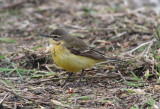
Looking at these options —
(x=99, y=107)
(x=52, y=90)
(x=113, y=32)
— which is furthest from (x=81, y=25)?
(x=99, y=107)

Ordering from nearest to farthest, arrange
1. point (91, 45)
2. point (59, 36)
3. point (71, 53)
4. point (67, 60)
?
point (67, 60)
point (71, 53)
point (59, 36)
point (91, 45)

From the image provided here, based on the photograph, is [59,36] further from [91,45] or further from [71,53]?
[91,45]

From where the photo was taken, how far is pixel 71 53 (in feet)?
22.1

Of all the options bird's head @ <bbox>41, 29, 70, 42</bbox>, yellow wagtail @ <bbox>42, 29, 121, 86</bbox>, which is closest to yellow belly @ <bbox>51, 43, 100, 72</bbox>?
yellow wagtail @ <bbox>42, 29, 121, 86</bbox>

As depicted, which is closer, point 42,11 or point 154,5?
point 42,11

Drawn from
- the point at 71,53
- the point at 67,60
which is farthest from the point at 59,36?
the point at 67,60

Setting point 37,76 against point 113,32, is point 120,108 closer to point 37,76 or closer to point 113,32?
point 37,76

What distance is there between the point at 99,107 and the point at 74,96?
2.36ft

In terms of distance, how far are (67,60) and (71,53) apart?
0.99 feet

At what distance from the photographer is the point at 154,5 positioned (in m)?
12.6

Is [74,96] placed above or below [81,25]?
below

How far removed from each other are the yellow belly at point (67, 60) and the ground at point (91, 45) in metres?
0.43

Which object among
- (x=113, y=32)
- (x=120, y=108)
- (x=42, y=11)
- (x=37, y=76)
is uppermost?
(x=42, y=11)

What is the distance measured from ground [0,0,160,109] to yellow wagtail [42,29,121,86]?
16.6 inches
